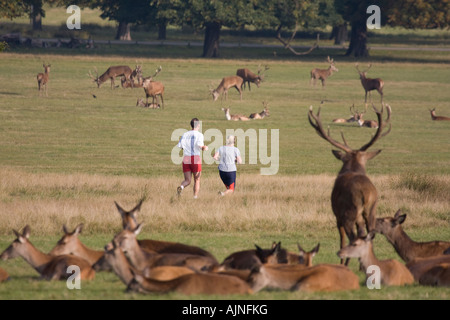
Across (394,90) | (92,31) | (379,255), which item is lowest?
(379,255)

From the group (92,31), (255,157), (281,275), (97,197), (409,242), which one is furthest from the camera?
(92,31)

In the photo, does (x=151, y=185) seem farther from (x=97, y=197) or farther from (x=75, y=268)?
(x=75, y=268)

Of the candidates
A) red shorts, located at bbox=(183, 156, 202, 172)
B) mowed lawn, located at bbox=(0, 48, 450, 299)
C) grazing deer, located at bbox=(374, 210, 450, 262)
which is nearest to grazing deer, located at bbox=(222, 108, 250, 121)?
mowed lawn, located at bbox=(0, 48, 450, 299)

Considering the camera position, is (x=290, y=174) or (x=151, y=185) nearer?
(x=151, y=185)

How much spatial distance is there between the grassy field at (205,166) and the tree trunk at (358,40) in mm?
8383

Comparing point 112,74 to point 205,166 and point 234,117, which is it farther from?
point 205,166

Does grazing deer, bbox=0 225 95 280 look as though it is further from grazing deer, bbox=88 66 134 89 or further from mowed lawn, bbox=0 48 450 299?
grazing deer, bbox=88 66 134 89

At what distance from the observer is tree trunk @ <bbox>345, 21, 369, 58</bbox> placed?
205 feet

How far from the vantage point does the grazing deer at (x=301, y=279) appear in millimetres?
7758

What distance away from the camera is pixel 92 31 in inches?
3302

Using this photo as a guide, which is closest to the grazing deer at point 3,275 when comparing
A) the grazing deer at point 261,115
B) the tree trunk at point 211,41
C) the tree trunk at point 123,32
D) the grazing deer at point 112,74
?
the grazing deer at point 261,115
